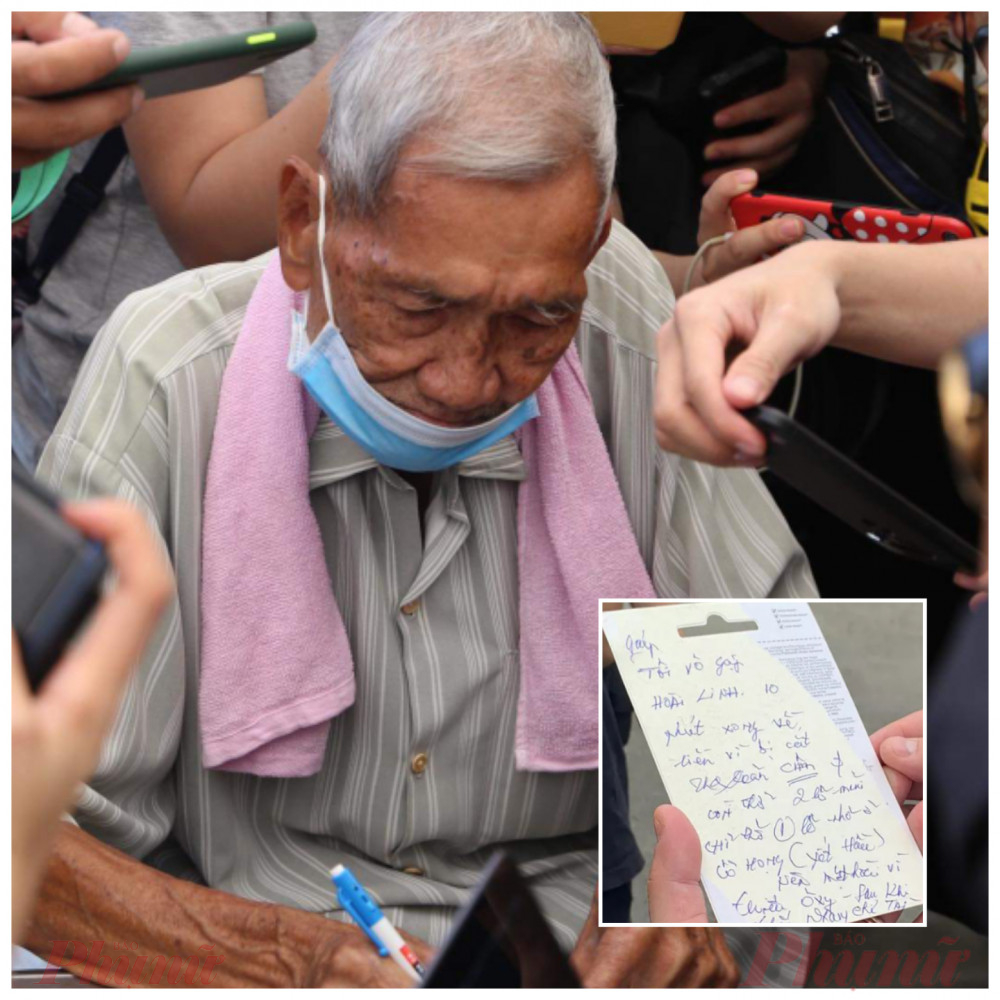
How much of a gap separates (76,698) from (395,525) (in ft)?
2.76

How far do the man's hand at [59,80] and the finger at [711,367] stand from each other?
1.63 feet

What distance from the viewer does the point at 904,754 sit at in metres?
1.27

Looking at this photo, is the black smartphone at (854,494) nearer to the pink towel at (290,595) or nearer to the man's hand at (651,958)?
the pink towel at (290,595)

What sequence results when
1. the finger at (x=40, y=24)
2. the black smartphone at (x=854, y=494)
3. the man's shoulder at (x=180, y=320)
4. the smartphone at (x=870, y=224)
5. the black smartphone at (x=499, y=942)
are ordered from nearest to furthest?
1. the black smartphone at (x=499, y=942)
2. the black smartphone at (x=854, y=494)
3. the finger at (x=40, y=24)
4. the man's shoulder at (x=180, y=320)
5. the smartphone at (x=870, y=224)

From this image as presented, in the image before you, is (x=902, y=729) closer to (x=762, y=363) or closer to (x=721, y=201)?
(x=762, y=363)

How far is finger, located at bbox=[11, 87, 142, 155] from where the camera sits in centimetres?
111

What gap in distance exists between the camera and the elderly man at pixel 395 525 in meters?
1.25

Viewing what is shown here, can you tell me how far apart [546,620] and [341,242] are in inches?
17.4

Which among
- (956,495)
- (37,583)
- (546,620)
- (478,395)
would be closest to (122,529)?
(37,583)

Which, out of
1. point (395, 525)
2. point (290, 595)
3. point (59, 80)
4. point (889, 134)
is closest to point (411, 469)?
point (395, 525)

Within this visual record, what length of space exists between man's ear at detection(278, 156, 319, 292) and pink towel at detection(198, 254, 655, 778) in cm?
4

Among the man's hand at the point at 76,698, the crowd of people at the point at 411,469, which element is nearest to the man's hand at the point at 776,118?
the crowd of people at the point at 411,469

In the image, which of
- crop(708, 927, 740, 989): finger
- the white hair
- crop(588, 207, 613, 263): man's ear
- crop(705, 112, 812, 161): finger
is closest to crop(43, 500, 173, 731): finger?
the white hair

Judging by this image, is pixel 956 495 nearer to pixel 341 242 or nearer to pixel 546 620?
pixel 546 620
